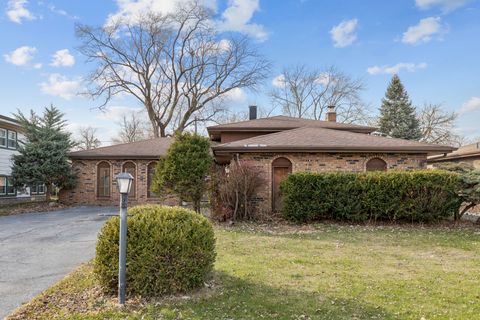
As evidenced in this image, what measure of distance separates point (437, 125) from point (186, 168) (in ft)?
110

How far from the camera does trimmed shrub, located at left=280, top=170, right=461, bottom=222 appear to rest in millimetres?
11062

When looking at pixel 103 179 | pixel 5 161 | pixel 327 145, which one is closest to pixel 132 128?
pixel 5 161

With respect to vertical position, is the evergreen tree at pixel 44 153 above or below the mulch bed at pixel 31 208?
above

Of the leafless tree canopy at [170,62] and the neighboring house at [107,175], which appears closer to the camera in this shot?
the neighboring house at [107,175]

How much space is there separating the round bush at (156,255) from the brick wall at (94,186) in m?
14.8

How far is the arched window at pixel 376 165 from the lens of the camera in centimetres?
1338

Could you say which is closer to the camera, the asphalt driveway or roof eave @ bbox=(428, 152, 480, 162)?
the asphalt driveway

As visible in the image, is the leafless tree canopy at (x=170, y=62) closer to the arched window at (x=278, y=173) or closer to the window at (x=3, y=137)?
the window at (x=3, y=137)

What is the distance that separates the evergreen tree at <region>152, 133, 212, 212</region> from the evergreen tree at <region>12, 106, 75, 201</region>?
8492 millimetres

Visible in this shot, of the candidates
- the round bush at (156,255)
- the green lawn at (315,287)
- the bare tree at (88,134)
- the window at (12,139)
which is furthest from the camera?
the bare tree at (88,134)

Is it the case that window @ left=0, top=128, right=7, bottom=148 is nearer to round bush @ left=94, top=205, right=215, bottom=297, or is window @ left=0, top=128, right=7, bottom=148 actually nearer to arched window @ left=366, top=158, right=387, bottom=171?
arched window @ left=366, top=158, right=387, bottom=171

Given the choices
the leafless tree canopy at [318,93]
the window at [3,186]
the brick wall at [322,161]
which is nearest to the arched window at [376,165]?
the brick wall at [322,161]

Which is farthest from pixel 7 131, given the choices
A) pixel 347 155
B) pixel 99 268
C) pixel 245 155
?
pixel 99 268

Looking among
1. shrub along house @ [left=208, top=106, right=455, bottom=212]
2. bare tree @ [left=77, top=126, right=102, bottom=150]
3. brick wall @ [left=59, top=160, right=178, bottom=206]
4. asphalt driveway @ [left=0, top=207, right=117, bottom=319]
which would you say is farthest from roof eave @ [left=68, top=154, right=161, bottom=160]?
bare tree @ [left=77, top=126, right=102, bottom=150]
